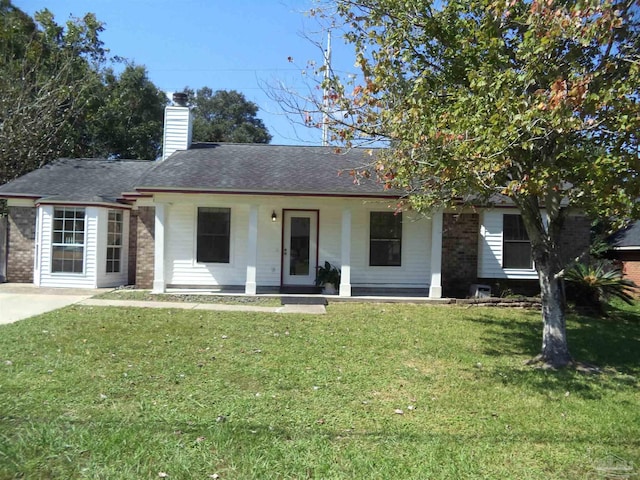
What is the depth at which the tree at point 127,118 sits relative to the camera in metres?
25.7

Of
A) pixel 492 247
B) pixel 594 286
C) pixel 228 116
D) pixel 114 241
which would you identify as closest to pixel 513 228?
→ pixel 492 247

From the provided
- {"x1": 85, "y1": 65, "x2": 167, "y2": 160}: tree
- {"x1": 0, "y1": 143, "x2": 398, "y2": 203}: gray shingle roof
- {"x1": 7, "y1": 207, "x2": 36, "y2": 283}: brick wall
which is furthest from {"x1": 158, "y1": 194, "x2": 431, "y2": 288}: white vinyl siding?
{"x1": 85, "y1": 65, "x2": 167, "y2": 160}: tree

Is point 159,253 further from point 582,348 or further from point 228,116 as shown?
point 228,116

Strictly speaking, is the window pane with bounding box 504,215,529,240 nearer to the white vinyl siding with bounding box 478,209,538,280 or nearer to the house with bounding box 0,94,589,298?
the house with bounding box 0,94,589,298

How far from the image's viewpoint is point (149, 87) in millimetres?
28750

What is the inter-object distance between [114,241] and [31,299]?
138 inches

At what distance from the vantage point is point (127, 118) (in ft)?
88.0

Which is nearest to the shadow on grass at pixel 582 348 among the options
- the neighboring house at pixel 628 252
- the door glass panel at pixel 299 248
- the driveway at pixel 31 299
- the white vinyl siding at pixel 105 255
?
the door glass panel at pixel 299 248

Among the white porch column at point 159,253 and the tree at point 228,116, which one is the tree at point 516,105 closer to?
the white porch column at point 159,253

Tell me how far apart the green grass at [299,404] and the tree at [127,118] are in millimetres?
19649

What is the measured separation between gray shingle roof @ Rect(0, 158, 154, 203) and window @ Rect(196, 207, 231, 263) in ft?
7.54

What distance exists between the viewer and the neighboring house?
1861cm

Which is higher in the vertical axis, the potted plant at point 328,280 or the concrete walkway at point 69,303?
the potted plant at point 328,280

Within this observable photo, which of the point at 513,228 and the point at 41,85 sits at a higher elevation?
the point at 41,85
